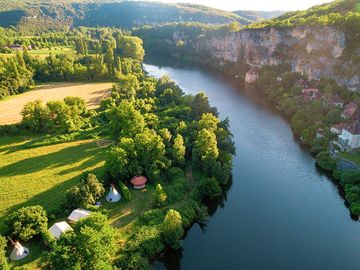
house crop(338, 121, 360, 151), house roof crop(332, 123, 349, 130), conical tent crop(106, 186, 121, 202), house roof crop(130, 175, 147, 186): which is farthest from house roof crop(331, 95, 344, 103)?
conical tent crop(106, 186, 121, 202)

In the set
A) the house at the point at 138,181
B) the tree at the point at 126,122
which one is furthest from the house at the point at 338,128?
the house at the point at 138,181

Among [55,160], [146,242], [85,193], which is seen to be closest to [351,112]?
[146,242]

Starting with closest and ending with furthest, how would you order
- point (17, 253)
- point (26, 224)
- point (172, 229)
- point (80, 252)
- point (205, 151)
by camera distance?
1. point (80, 252)
2. point (17, 253)
3. point (26, 224)
4. point (172, 229)
5. point (205, 151)

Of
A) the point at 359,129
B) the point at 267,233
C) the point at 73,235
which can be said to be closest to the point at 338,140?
the point at 359,129

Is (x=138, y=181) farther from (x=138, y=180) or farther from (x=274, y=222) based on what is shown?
(x=274, y=222)

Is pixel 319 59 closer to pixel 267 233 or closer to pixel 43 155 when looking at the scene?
pixel 267 233

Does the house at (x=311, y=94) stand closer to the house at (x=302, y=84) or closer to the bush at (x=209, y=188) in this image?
the house at (x=302, y=84)
